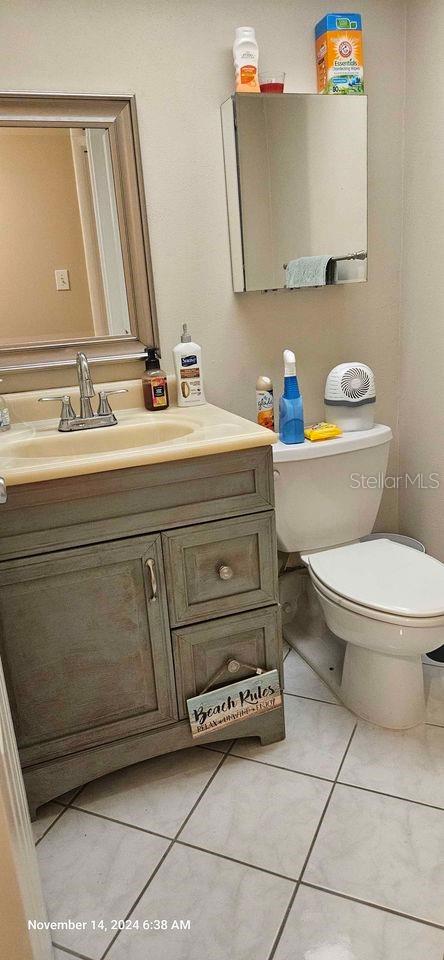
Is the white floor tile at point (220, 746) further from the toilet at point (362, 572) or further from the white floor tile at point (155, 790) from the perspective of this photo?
the toilet at point (362, 572)

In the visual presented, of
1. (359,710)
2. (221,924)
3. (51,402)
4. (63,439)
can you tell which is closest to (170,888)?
(221,924)

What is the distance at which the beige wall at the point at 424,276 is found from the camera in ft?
5.63

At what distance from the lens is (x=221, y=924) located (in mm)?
1153

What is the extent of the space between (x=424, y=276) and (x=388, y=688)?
1.17m

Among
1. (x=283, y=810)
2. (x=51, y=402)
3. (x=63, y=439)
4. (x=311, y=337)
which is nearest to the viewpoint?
(x=283, y=810)

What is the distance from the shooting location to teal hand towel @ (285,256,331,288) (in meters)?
1.74

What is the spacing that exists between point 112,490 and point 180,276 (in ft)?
2.40

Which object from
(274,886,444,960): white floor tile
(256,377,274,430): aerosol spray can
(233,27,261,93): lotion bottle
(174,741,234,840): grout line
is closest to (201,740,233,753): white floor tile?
(174,741,234,840): grout line

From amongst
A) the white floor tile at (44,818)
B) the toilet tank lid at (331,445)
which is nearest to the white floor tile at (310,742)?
the white floor tile at (44,818)

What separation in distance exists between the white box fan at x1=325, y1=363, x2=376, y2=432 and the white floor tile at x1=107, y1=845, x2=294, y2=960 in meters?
1.12

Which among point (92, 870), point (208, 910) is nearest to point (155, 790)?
point (92, 870)

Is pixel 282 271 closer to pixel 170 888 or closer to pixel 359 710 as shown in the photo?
pixel 359 710

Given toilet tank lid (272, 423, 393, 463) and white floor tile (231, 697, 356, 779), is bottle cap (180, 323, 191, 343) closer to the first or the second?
toilet tank lid (272, 423, 393, 463)

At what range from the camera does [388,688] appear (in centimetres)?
159
